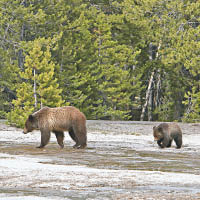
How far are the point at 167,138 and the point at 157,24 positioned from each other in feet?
78.4

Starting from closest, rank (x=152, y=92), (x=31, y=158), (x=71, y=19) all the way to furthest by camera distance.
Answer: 1. (x=31, y=158)
2. (x=71, y=19)
3. (x=152, y=92)

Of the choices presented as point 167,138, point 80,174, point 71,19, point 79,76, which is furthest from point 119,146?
point 71,19

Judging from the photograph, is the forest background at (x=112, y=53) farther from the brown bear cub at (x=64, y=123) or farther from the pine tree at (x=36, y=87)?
the brown bear cub at (x=64, y=123)

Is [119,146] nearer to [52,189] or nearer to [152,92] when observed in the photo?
[52,189]

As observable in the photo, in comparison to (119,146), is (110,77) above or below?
above

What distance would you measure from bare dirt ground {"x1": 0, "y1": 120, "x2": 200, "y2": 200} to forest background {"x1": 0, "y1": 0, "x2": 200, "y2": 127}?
63.3 ft

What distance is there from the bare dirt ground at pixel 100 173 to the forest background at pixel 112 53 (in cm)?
1929

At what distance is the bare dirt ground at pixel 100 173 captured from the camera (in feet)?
27.9

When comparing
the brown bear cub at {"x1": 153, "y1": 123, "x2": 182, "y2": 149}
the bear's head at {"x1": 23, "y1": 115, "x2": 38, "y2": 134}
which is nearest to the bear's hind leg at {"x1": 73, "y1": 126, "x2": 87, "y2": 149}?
the bear's head at {"x1": 23, "y1": 115, "x2": 38, "y2": 134}

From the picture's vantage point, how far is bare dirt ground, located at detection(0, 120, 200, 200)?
8516 millimetres

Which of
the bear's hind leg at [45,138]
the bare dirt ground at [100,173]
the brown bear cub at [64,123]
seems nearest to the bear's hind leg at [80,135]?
the brown bear cub at [64,123]

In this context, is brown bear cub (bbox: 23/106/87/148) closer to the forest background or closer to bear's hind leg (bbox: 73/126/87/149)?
bear's hind leg (bbox: 73/126/87/149)

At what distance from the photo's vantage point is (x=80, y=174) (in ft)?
35.3

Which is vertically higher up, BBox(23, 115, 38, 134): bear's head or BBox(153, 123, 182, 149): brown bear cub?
BBox(23, 115, 38, 134): bear's head
